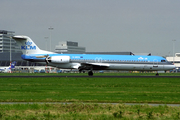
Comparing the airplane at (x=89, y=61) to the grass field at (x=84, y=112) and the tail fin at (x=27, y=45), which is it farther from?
the grass field at (x=84, y=112)

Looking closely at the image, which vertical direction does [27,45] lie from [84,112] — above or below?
above

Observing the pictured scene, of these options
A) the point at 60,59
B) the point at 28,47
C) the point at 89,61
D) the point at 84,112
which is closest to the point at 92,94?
the point at 84,112

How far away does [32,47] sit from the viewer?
5888cm

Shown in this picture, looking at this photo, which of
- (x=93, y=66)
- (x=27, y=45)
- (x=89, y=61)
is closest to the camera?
(x=93, y=66)

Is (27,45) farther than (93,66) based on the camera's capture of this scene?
Yes

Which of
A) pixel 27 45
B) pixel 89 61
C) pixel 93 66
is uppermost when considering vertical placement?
pixel 27 45

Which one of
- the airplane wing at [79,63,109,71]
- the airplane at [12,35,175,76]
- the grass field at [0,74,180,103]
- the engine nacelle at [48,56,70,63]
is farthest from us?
the airplane at [12,35,175,76]

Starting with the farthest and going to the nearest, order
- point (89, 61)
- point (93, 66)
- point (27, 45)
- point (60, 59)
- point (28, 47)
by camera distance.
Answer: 1. point (27, 45)
2. point (28, 47)
3. point (89, 61)
4. point (93, 66)
5. point (60, 59)

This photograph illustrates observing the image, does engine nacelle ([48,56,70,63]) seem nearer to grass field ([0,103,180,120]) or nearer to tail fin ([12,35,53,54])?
tail fin ([12,35,53,54])

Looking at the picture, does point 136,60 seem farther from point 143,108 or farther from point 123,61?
point 143,108

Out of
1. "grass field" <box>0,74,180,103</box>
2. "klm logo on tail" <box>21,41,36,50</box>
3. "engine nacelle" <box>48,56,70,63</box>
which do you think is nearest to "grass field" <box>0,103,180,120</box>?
"grass field" <box>0,74,180,103</box>

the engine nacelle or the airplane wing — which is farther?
the engine nacelle

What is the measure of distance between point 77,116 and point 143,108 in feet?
14.4

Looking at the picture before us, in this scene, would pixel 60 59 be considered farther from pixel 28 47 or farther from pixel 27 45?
pixel 27 45
